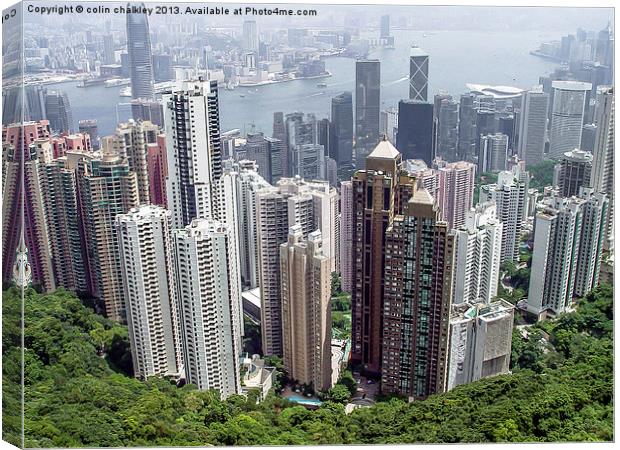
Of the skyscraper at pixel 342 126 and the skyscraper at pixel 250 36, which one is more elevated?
the skyscraper at pixel 250 36

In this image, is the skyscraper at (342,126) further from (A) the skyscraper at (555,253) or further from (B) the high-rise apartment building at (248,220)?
(A) the skyscraper at (555,253)

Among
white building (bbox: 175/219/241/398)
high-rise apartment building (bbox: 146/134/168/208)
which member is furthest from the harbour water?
white building (bbox: 175/219/241/398)

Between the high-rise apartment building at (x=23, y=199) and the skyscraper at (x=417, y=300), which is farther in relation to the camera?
the skyscraper at (x=417, y=300)

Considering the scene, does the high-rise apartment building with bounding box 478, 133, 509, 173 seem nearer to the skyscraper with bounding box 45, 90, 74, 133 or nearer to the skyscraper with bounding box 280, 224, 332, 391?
the skyscraper with bounding box 280, 224, 332, 391

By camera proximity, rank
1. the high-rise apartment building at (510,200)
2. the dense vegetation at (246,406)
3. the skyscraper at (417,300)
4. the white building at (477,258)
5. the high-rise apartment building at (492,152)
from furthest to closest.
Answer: the high-rise apartment building at (492,152)
the high-rise apartment building at (510,200)
the white building at (477,258)
the skyscraper at (417,300)
the dense vegetation at (246,406)

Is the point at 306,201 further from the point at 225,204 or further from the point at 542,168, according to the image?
the point at 542,168

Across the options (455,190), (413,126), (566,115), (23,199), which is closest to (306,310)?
(455,190)

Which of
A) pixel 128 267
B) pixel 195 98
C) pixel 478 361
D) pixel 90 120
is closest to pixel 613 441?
pixel 478 361

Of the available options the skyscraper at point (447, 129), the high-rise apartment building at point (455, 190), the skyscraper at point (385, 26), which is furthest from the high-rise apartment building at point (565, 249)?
the skyscraper at point (385, 26)
